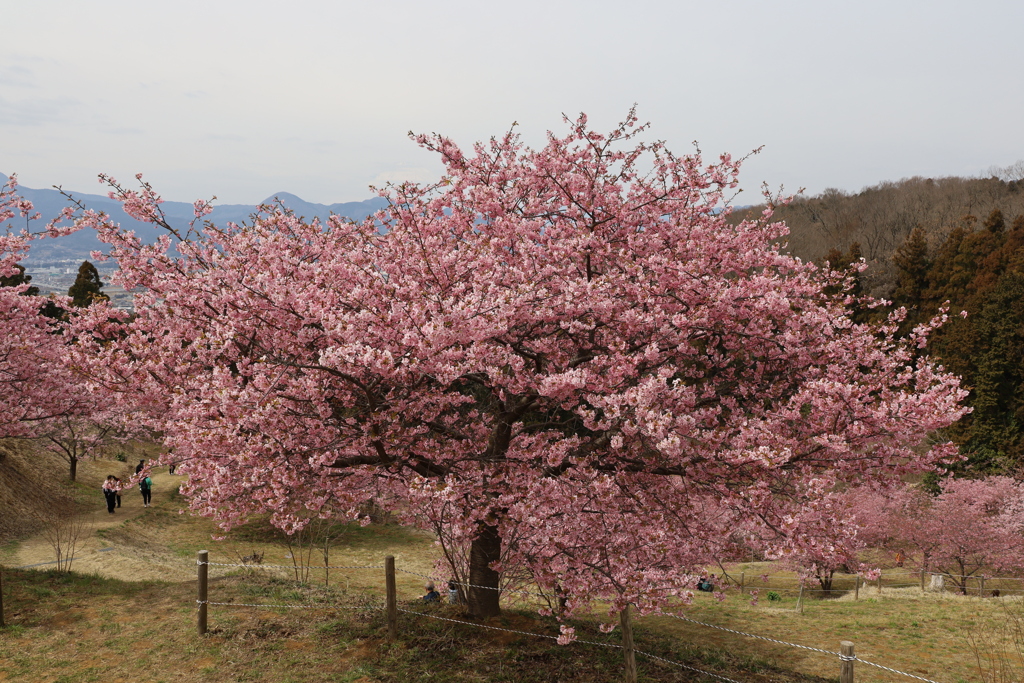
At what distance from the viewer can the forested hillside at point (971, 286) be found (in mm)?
32000

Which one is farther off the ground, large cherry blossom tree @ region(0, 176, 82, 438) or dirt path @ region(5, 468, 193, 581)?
large cherry blossom tree @ region(0, 176, 82, 438)

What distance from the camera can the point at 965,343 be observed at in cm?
3431

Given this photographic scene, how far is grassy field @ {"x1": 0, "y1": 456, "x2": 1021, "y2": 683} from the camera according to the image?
8562 mm

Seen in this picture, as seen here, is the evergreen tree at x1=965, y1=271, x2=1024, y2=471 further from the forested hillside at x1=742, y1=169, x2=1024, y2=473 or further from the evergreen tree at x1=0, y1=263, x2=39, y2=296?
the evergreen tree at x1=0, y1=263, x2=39, y2=296

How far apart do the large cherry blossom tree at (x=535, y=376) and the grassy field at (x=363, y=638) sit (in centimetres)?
133

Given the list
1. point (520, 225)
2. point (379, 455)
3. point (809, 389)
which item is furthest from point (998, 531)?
point (379, 455)

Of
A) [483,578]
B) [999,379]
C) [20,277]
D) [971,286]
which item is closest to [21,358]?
[483,578]

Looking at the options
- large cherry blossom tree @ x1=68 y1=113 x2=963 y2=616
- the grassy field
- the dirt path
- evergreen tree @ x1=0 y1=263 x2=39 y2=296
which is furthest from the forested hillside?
the dirt path

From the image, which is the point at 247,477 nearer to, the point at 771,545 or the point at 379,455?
the point at 379,455

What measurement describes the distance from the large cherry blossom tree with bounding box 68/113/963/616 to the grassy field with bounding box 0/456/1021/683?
1.33m

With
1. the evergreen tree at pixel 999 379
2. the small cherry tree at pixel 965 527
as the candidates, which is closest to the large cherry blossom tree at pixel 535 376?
the small cherry tree at pixel 965 527

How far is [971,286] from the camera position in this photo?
38500 mm

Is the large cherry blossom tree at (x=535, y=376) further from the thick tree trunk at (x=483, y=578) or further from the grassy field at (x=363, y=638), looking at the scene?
the grassy field at (x=363, y=638)

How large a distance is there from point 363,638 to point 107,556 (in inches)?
491
